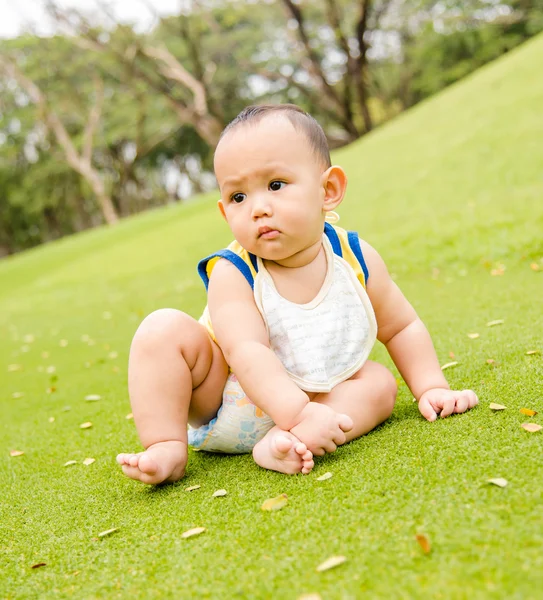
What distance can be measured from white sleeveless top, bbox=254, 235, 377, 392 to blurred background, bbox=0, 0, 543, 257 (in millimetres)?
18818

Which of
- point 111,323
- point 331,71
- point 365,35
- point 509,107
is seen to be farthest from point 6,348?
point 331,71

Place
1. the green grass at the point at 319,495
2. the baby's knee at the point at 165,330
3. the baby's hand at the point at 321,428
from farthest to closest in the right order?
the baby's knee at the point at 165,330 < the baby's hand at the point at 321,428 < the green grass at the point at 319,495

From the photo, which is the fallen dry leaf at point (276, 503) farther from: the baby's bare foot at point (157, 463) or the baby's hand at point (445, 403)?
the baby's hand at point (445, 403)

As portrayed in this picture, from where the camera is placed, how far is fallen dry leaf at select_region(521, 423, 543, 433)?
1.90m

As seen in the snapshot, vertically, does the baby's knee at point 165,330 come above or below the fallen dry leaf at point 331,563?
above

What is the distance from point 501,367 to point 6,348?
17.7ft

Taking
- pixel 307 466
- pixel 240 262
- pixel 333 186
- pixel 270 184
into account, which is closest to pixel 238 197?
pixel 270 184

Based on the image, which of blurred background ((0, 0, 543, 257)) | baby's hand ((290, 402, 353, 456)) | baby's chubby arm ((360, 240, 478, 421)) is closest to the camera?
baby's hand ((290, 402, 353, 456))

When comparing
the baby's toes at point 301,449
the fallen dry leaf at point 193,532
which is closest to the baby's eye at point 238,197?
the baby's toes at point 301,449

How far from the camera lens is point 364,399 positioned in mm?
2254

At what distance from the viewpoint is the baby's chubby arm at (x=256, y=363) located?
204 cm

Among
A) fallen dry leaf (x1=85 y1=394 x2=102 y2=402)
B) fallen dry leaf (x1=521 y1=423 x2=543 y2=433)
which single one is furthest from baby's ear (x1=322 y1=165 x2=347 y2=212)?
fallen dry leaf (x1=85 y1=394 x2=102 y2=402)

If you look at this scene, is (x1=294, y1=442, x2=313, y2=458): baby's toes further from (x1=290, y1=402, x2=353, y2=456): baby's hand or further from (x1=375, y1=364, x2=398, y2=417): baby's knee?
(x1=375, y1=364, x2=398, y2=417): baby's knee

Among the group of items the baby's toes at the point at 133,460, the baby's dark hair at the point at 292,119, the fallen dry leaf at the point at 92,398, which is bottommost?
the fallen dry leaf at the point at 92,398
